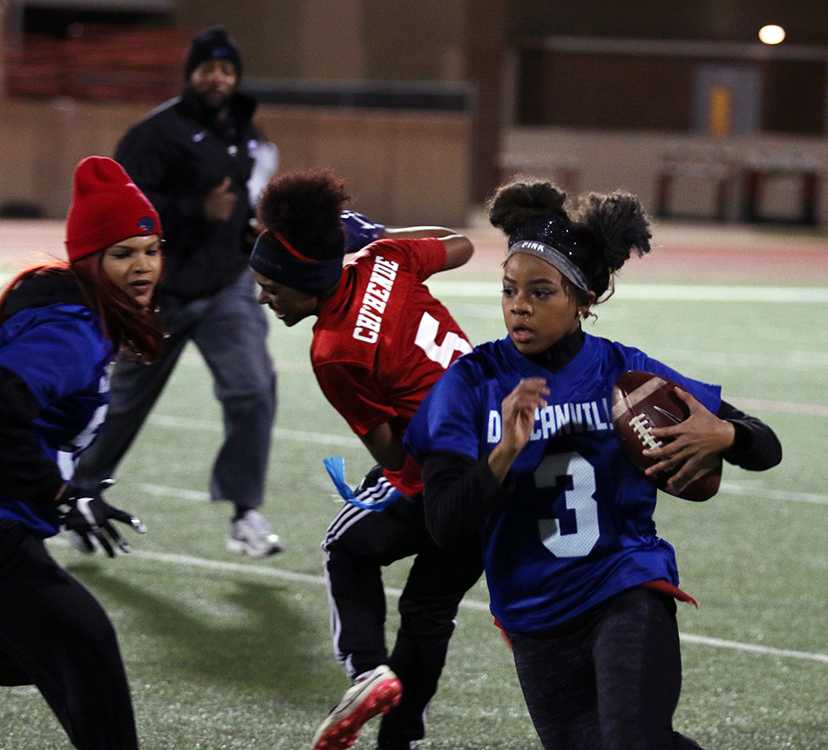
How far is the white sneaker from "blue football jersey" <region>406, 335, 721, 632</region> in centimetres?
352

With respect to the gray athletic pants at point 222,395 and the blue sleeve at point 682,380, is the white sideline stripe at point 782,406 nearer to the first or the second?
the gray athletic pants at point 222,395

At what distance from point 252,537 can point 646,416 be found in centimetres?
386

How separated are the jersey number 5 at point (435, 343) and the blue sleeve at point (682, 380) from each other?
2.70 feet

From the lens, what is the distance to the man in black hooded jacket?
7523 mm

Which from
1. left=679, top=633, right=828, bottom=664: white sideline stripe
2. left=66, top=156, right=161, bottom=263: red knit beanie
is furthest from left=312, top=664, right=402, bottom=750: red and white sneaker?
left=679, top=633, right=828, bottom=664: white sideline stripe

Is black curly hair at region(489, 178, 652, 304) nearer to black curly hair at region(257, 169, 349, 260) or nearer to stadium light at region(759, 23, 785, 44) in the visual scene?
black curly hair at region(257, 169, 349, 260)

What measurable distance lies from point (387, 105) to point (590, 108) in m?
8.69

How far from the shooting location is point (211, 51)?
789 cm

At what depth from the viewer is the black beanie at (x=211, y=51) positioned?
789cm

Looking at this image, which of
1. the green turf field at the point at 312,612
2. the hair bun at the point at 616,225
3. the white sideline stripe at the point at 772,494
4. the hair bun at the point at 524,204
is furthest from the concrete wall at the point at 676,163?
the hair bun at the point at 616,225

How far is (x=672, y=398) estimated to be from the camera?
154 inches

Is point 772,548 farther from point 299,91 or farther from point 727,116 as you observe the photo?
point 727,116

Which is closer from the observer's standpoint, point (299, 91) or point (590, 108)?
point (299, 91)

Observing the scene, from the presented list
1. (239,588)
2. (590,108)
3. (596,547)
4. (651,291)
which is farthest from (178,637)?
(590,108)
